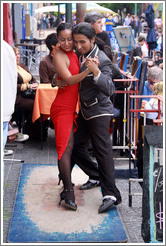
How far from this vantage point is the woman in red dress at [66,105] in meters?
4.77

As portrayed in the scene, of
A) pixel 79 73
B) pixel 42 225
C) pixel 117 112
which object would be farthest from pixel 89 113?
pixel 117 112

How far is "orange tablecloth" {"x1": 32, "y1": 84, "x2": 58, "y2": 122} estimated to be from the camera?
→ 7297mm

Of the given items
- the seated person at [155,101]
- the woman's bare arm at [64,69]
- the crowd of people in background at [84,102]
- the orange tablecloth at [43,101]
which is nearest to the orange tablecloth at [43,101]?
the orange tablecloth at [43,101]

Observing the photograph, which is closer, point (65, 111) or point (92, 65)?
point (92, 65)

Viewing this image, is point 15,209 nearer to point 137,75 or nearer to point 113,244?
point 113,244

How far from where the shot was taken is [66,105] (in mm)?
5020

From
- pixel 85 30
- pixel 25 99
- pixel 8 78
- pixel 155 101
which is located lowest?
pixel 25 99

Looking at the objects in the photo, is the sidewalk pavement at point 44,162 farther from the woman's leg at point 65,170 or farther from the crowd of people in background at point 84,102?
the woman's leg at point 65,170

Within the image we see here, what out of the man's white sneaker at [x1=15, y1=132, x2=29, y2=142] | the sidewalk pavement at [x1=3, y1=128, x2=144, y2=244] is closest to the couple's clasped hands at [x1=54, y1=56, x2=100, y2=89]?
the sidewalk pavement at [x1=3, y1=128, x2=144, y2=244]

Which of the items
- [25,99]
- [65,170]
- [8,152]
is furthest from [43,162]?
[65,170]

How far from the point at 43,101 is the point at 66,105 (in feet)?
7.83

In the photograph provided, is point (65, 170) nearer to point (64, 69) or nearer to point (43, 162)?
point (64, 69)

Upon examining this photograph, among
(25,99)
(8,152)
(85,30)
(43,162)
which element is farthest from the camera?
(25,99)

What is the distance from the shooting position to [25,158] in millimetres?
7129
